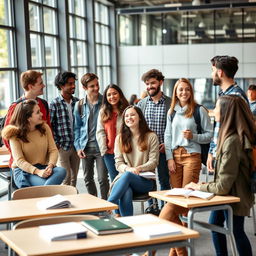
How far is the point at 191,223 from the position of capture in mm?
3986

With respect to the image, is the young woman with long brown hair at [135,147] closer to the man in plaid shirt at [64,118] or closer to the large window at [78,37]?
the man in plaid shirt at [64,118]

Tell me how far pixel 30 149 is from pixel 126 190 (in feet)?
3.51

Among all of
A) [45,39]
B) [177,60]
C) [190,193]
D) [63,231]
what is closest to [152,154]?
[190,193]

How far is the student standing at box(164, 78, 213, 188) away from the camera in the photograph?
5.33 meters

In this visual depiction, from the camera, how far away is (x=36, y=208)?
3.90 meters

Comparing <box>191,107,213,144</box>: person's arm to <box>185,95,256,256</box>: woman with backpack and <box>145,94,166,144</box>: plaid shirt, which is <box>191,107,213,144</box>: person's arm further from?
<box>185,95,256,256</box>: woman with backpack

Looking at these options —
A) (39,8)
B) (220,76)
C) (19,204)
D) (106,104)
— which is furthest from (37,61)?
(19,204)

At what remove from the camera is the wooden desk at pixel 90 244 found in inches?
113

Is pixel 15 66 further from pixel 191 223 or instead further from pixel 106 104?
pixel 191 223

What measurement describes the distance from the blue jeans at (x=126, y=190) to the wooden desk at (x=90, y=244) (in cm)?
193

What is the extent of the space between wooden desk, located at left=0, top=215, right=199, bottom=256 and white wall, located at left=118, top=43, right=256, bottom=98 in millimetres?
14899

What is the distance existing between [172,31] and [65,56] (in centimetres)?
647

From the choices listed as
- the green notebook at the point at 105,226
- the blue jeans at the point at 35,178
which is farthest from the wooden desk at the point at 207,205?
the blue jeans at the point at 35,178

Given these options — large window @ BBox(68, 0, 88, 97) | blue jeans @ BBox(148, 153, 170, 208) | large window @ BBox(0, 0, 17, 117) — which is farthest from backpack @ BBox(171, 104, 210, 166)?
large window @ BBox(68, 0, 88, 97)
